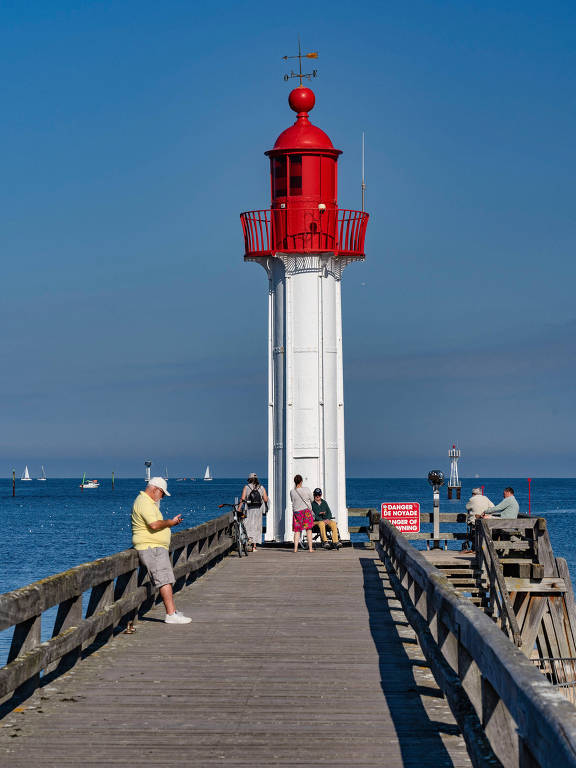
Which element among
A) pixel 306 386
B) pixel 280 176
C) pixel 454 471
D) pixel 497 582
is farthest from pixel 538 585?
pixel 454 471

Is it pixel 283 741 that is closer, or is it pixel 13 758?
pixel 13 758

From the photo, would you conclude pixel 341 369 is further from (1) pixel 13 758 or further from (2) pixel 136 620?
(1) pixel 13 758

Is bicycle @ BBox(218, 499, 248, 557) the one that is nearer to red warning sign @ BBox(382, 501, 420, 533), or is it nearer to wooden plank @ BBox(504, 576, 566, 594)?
red warning sign @ BBox(382, 501, 420, 533)

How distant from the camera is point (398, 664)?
988 cm

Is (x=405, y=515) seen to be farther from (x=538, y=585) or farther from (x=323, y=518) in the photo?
(x=538, y=585)

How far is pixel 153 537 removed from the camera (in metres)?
12.1

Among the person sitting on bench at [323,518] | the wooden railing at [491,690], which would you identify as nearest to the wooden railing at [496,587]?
the person sitting on bench at [323,518]

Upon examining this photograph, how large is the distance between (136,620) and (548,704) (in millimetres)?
8830

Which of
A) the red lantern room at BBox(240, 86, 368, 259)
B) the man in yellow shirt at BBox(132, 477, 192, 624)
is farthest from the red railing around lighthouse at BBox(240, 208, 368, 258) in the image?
the man in yellow shirt at BBox(132, 477, 192, 624)

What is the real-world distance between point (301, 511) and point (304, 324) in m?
4.25

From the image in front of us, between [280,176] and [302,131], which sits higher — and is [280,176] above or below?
below

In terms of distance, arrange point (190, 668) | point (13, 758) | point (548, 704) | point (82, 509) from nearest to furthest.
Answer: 1. point (548, 704)
2. point (13, 758)
3. point (190, 668)
4. point (82, 509)

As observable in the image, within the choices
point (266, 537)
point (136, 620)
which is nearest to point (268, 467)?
point (266, 537)

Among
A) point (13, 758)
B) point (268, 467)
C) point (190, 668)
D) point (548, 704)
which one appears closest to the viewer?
point (548, 704)
